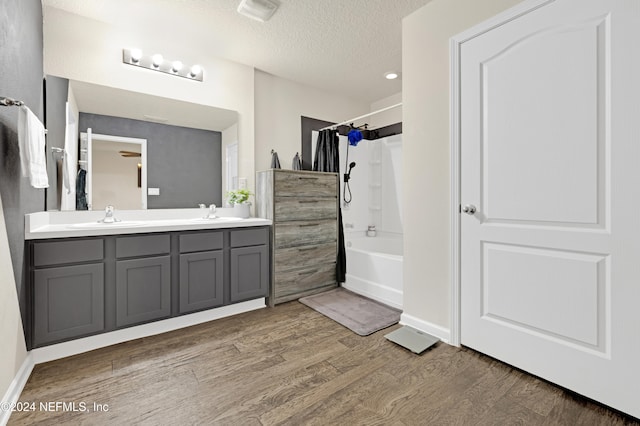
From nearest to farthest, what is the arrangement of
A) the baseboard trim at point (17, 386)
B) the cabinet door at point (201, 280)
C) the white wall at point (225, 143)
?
1. the baseboard trim at point (17, 386)
2. the cabinet door at point (201, 280)
3. the white wall at point (225, 143)

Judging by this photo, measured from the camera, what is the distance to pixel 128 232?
209cm

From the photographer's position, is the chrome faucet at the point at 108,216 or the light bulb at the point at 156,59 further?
the light bulb at the point at 156,59

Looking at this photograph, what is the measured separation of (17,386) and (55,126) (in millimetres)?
1768

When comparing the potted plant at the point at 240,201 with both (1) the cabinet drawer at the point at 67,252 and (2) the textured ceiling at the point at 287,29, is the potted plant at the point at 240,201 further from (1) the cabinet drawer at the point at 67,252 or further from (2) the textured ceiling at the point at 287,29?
(2) the textured ceiling at the point at 287,29

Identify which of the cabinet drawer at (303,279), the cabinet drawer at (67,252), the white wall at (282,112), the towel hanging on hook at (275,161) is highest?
the white wall at (282,112)

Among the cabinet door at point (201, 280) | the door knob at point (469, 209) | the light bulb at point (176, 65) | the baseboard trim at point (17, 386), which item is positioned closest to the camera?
the baseboard trim at point (17, 386)

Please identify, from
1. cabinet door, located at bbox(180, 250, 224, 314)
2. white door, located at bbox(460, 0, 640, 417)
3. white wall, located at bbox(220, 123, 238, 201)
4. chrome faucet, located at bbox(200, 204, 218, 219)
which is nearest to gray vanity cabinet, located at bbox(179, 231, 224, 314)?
cabinet door, located at bbox(180, 250, 224, 314)

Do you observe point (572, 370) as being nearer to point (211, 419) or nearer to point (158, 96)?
point (211, 419)

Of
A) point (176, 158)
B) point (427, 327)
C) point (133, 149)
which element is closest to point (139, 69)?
point (133, 149)

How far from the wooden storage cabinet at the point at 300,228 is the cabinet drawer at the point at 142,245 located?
996 millimetres

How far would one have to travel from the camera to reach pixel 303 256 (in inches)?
123

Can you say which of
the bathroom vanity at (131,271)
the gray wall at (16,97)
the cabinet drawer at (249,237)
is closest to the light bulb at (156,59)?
the gray wall at (16,97)

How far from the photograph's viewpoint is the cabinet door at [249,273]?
262 cm

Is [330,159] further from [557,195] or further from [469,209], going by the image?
[557,195]
